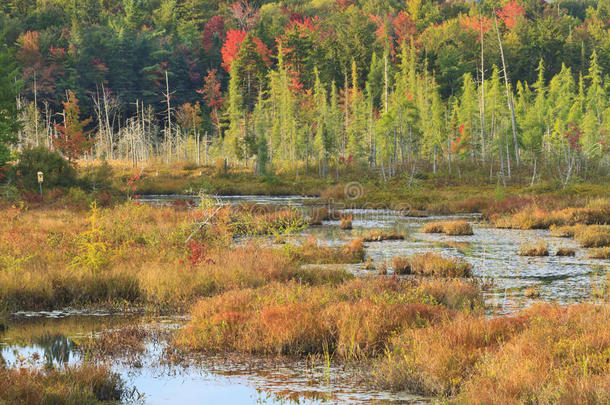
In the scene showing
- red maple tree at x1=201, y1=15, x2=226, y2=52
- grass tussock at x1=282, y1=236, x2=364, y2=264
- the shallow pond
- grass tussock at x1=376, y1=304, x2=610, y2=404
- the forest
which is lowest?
the shallow pond

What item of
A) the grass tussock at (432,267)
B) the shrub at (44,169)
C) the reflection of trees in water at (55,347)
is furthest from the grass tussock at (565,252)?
the shrub at (44,169)

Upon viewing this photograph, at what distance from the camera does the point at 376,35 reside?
101 metres

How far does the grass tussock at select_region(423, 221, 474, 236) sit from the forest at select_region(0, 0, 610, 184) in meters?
21.8

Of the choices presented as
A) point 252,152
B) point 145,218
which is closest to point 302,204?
point 145,218

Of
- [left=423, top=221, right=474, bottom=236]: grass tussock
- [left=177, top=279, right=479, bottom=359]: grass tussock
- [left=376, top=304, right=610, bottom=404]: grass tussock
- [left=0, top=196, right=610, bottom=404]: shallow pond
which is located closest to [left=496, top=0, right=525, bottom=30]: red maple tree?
[left=423, top=221, right=474, bottom=236]: grass tussock

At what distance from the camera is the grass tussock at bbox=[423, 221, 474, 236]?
88.3 ft

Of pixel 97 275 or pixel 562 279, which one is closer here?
pixel 97 275

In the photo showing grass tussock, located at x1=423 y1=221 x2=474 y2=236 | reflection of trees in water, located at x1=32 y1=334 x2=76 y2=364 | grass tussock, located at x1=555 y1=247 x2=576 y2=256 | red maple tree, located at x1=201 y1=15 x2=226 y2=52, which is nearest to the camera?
reflection of trees in water, located at x1=32 y1=334 x2=76 y2=364

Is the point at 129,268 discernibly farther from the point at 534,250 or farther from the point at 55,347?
the point at 534,250

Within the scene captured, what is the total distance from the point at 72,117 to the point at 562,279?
4712 cm

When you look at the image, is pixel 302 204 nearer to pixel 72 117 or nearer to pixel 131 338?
pixel 72 117

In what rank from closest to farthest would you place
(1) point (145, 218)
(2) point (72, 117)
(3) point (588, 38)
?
1. (1) point (145, 218)
2. (2) point (72, 117)
3. (3) point (588, 38)

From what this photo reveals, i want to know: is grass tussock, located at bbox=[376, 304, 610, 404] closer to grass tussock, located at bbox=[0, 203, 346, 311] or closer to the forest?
grass tussock, located at bbox=[0, 203, 346, 311]

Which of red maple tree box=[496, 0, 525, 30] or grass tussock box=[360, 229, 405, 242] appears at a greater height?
red maple tree box=[496, 0, 525, 30]
